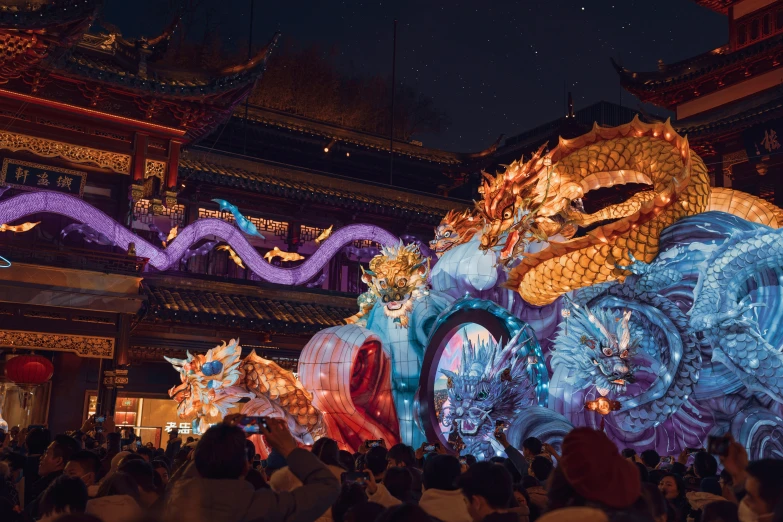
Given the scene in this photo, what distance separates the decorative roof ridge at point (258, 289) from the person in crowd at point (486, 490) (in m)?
15.0

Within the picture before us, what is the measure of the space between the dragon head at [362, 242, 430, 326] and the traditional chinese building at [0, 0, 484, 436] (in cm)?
515

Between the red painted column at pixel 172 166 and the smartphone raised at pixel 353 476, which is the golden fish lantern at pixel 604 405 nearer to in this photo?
the smartphone raised at pixel 353 476

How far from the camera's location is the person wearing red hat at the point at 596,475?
7.69 feet

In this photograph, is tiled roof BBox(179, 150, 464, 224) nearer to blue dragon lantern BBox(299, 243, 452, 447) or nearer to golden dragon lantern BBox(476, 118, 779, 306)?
blue dragon lantern BBox(299, 243, 452, 447)

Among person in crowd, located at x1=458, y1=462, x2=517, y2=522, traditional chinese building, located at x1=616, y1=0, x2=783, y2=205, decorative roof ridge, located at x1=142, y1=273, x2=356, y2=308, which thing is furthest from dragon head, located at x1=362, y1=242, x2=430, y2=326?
person in crowd, located at x1=458, y1=462, x2=517, y2=522

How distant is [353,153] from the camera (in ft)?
76.0

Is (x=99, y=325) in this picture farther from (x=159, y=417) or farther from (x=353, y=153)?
(x=353, y=153)

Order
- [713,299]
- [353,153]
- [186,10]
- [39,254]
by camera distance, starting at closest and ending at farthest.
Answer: [713,299]
[39,254]
[353,153]
[186,10]

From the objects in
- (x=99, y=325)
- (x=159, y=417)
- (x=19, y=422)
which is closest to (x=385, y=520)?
(x=99, y=325)

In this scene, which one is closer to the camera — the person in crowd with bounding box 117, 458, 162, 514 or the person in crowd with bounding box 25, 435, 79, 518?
the person in crowd with bounding box 117, 458, 162, 514

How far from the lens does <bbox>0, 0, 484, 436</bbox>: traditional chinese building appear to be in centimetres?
1462

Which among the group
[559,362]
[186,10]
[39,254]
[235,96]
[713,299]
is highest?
[186,10]

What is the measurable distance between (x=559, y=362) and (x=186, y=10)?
21.1 m

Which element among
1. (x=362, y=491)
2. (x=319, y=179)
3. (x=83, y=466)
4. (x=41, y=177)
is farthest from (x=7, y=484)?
(x=319, y=179)
